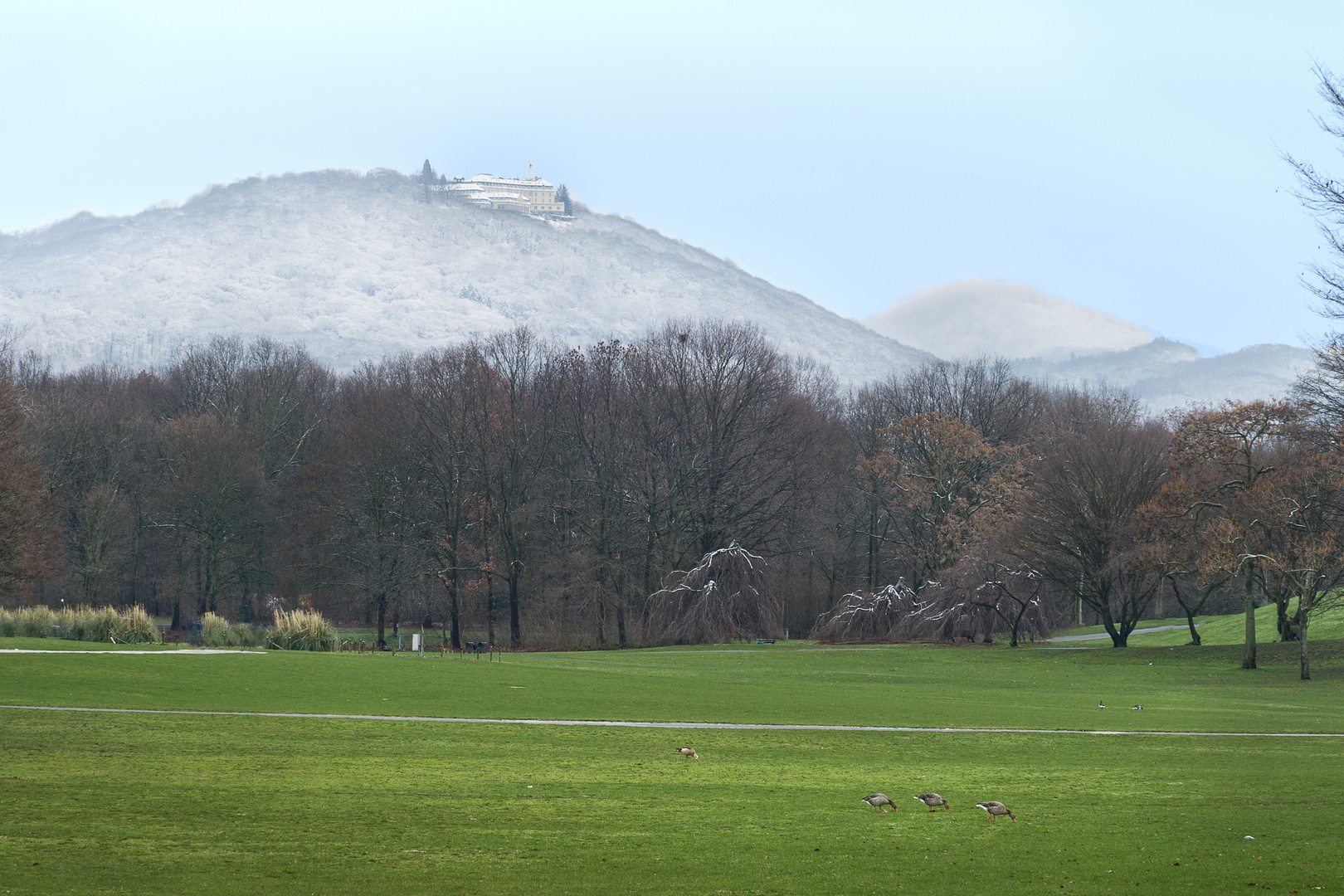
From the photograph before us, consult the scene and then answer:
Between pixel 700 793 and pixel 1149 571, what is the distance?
37774mm

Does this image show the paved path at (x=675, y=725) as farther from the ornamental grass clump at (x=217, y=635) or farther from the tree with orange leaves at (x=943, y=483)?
the tree with orange leaves at (x=943, y=483)

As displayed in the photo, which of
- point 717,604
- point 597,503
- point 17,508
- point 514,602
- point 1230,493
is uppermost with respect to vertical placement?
point 1230,493

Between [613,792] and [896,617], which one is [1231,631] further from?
[613,792]

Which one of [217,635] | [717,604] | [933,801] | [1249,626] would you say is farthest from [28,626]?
[1249,626]

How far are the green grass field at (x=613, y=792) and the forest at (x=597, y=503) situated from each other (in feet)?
82.5

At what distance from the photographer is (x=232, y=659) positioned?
29.4 m

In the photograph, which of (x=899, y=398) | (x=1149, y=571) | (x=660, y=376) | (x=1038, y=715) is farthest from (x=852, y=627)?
(x=1038, y=715)

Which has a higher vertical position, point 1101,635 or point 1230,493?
point 1230,493

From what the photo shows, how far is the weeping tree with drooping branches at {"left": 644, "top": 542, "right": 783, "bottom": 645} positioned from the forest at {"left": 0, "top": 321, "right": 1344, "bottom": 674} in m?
0.16

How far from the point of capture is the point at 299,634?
122ft

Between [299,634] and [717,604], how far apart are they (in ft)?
80.7

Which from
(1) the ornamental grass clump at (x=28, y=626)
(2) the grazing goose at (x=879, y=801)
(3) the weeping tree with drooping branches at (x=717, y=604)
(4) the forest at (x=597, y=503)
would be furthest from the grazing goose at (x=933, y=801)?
(3) the weeping tree with drooping branches at (x=717, y=604)

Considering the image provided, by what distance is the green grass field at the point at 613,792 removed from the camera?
957 cm

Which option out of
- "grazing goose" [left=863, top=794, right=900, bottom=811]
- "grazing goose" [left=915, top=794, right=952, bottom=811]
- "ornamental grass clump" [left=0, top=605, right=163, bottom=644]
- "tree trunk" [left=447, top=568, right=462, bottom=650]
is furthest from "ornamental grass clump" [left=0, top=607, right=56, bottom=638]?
"grazing goose" [left=915, top=794, right=952, bottom=811]
